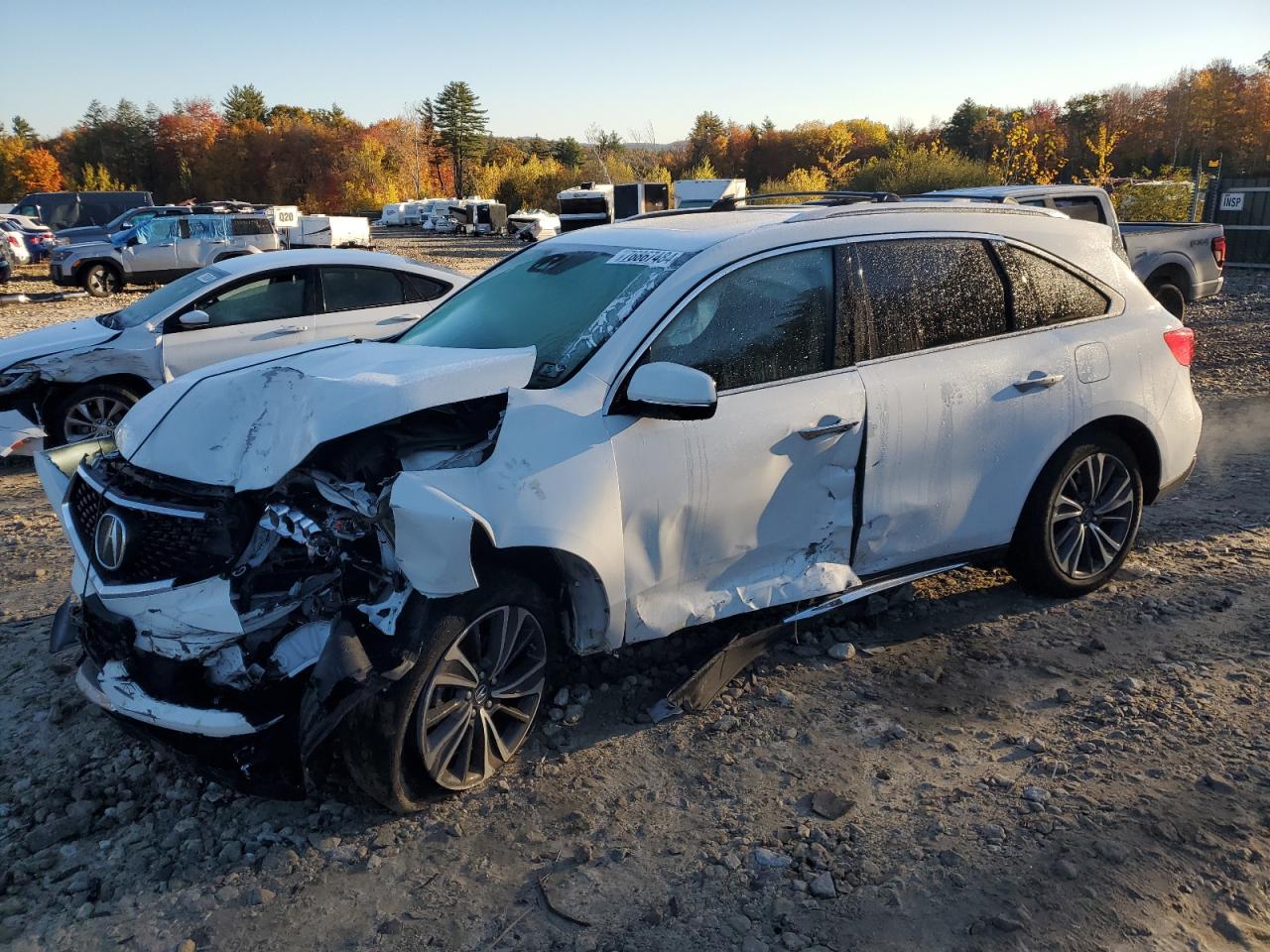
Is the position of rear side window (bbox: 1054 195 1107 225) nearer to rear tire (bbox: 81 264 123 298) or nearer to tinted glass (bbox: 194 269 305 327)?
tinted glass (bbox: 194 269 305 327)

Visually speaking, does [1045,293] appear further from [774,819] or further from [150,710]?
[150,710]

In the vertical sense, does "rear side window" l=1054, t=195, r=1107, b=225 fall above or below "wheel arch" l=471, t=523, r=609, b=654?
above

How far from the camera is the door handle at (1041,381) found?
419 centimetres

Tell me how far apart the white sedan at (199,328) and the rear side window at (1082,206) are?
631 centimetres

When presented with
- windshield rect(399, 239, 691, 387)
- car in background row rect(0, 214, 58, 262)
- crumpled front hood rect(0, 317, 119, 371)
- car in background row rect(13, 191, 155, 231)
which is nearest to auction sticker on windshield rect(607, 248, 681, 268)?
windshield rect(399, 239, 691, 387)

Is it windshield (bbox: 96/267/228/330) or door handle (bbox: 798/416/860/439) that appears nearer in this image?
door handle (bbox: 798/416/860/439)

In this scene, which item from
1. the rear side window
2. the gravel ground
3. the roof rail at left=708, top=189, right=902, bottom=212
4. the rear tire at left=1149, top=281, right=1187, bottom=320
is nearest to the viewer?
the gravel ground

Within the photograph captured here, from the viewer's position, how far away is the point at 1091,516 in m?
4.63

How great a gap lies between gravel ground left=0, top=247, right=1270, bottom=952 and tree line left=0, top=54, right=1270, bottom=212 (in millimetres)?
33473

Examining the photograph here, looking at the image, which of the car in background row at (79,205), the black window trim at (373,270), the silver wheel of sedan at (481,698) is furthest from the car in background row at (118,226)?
the silver wheel of sedan at (481,698)

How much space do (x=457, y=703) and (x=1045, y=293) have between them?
3.19m

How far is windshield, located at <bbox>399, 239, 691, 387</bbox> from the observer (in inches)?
139

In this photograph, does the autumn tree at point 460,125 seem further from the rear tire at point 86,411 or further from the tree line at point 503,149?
the rear tire at point 86,411

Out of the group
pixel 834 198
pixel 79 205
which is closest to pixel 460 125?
pixel 79 205
